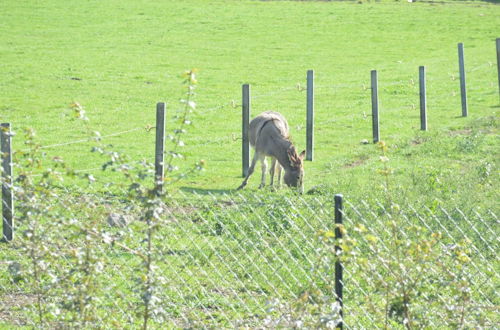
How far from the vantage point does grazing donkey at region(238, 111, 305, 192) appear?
1619cm

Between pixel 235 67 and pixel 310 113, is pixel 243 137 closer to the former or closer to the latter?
pixel 310 113

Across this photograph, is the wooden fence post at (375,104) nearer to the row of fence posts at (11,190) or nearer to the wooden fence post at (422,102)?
the wooden fence post at (422,102)

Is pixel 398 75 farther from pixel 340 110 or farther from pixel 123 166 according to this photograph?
pixel 123 166

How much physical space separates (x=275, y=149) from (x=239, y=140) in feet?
21.0

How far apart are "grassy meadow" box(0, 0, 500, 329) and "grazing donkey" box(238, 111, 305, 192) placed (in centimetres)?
41

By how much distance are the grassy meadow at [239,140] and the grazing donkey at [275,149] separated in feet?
1.36

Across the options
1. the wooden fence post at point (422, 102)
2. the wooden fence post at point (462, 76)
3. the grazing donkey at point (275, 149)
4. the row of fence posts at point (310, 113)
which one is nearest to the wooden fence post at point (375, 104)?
the row of fence posts at point (310, 113)

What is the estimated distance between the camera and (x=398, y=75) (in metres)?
34.8

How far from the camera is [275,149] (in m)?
16.5

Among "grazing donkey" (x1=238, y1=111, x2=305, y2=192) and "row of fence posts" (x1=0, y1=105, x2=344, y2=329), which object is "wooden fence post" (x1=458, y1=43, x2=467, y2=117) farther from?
"row of fence posts" (x1=0, y1=105, x2=344, y2=329)

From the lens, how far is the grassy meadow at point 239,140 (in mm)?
7637

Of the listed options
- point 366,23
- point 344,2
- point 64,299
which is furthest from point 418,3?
point 64,299

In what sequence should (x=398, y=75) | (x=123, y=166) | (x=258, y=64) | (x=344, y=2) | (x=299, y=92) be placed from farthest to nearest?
(x=344, y=2) < (x=258, y=64) < (x=398, y=75) < (x=299, y=92) < (x=123, y=166)

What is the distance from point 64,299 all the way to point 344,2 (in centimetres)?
5227
